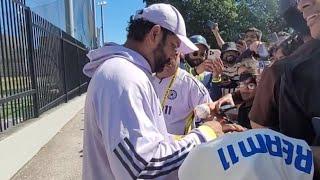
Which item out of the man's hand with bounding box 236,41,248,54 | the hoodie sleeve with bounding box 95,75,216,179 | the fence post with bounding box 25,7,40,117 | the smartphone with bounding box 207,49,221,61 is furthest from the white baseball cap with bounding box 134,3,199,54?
the fence post with bounding box 25,7,40,117

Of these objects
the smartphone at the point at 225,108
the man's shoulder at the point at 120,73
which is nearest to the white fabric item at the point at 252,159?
the man's shoulder at the point at 120,73

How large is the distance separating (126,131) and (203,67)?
10.7 ft

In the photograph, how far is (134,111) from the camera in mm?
2000

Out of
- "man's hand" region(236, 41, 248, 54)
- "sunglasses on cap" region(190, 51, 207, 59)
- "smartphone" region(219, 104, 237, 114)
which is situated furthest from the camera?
"man's hand" region(236, 41, 248, 54)

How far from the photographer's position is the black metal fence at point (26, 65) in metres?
7.01

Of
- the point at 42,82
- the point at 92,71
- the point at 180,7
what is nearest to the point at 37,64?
the point at 42,82

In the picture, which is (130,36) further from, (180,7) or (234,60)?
(180,7)

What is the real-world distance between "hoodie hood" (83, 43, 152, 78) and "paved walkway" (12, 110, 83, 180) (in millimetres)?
4108

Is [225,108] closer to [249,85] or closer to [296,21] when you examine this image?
[296,21]

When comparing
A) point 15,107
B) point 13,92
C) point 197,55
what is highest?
point 197,55

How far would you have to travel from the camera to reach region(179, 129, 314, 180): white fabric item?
1.46 metres

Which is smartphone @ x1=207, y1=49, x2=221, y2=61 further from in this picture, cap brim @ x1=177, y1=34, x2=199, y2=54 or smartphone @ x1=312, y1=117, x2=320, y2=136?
smartphone @ x1=312, y1=117, x2=320, y2=136

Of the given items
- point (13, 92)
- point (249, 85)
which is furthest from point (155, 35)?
point (13, 92)

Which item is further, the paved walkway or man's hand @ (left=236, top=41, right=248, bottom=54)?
man's hand @ (left=236, top=41, right=248, bottom=54)
